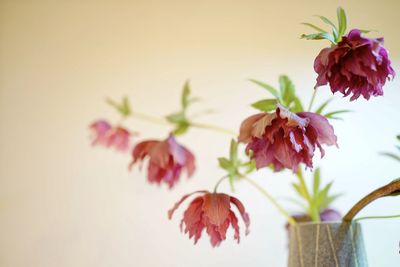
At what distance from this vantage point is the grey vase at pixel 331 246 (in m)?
0.60

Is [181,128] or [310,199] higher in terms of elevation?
[181,128]

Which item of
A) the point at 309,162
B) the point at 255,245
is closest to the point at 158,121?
the point at 255,245

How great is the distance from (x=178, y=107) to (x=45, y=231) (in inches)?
19.7

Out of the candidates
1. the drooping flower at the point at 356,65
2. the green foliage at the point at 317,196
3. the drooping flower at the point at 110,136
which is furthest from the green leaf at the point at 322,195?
the drooping flower at the point at 110,136

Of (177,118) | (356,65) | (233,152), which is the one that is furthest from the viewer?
(177,118)

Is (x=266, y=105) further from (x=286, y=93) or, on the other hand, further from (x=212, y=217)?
(x=212, y=217)

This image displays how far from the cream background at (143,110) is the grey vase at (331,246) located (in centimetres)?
16

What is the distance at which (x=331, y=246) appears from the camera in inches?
23.7

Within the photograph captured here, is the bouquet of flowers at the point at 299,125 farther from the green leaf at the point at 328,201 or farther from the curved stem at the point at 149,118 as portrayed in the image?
the curved stem at the point at 149,118

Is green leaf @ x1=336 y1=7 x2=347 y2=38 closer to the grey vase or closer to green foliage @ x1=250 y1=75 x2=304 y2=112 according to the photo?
green foliage @ x1=250 y1=75 x2=304 y2=112

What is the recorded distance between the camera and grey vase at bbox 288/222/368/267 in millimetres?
595

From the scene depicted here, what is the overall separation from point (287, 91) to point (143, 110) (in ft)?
1.96

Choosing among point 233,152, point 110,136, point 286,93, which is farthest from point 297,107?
point 110,136

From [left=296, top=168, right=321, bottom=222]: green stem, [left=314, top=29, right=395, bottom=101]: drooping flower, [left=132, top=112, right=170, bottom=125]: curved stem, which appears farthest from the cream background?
[left=314, top=29, right=395, bottom=101]: drooping flower
